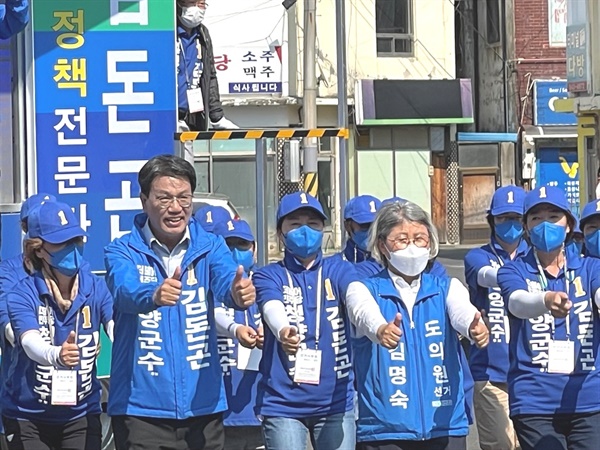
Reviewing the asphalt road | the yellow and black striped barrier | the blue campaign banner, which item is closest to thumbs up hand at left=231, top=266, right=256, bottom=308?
the yellow and black striped barrier

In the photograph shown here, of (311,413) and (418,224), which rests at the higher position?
(418,224)

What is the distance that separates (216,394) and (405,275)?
1032 millimetres

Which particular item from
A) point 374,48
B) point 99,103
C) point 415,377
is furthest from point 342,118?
point 374,48

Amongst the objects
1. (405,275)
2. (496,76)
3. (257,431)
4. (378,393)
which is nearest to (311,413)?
(378,393)

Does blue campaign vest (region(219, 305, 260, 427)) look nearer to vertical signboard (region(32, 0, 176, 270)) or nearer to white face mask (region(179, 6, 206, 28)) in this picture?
vertical signboard (region(32, 0, 176, 270))

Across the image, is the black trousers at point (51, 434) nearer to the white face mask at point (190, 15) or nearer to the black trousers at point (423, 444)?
the black trousers at point (423, 444)

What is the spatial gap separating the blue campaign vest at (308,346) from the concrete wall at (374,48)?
24641 millimetres

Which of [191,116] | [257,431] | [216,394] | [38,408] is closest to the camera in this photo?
[216,394]

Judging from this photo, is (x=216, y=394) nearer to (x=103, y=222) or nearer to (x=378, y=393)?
(x=378, y=393)

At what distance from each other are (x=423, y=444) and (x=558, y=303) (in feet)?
2.93

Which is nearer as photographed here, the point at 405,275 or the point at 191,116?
the point at 405,275

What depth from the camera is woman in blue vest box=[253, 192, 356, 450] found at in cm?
608

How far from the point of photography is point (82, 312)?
20.7 feet

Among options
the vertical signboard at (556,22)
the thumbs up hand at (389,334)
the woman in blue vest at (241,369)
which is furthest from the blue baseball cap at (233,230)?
the vertical signboard at (556,22)
